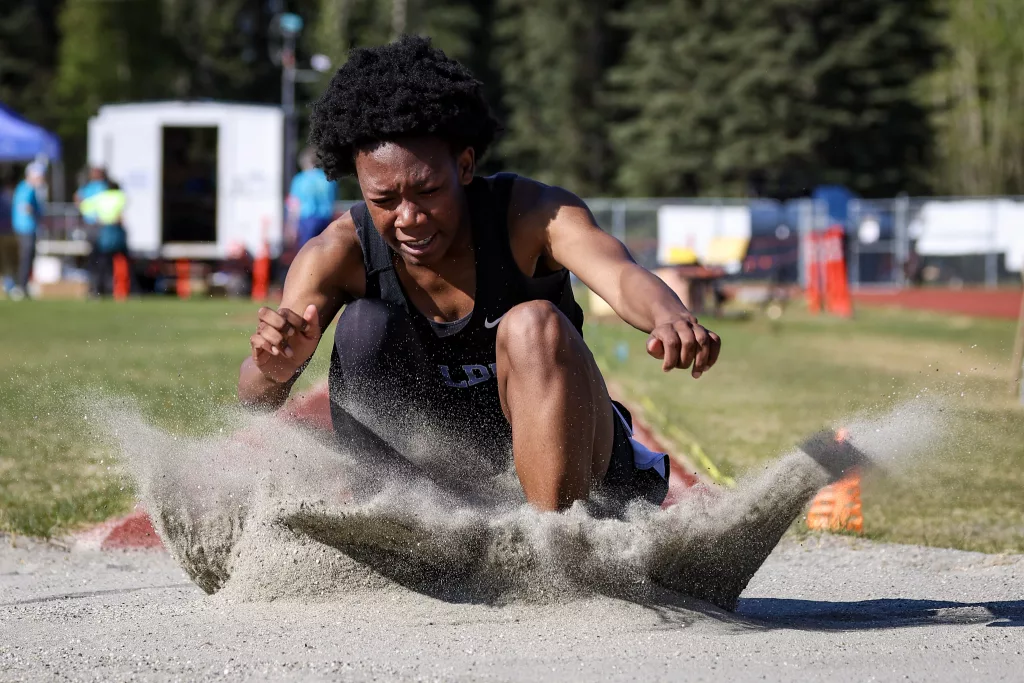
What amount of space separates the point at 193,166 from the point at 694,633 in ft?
79.6

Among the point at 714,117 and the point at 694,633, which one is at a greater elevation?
the point at 714,117

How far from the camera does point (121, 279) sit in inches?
917

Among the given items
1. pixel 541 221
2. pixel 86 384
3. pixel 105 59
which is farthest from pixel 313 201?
pixel 105 59

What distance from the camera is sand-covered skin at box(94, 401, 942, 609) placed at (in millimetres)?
3387

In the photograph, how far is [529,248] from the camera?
148 inches

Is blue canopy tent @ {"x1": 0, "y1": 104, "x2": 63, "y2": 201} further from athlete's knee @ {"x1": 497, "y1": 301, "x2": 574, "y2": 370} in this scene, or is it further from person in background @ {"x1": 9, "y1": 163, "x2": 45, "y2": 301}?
athlete's knee @ {"x1": 497, "y1": 301, "x2": 574, "y2": 370}

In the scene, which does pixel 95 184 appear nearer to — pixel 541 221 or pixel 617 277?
pixel 541 221

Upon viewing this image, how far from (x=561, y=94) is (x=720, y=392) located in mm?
41569

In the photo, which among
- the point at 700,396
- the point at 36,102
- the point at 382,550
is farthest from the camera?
the point at 36,102

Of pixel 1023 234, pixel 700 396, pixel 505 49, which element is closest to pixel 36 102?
pixel 505 49

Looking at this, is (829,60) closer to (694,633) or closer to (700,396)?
(700,396)

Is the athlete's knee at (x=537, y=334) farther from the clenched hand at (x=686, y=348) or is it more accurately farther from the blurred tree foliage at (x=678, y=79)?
the blurred tree foliage at (x=678, y=79)

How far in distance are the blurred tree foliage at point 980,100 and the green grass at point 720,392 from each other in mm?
28249

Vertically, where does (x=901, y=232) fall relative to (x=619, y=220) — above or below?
below
